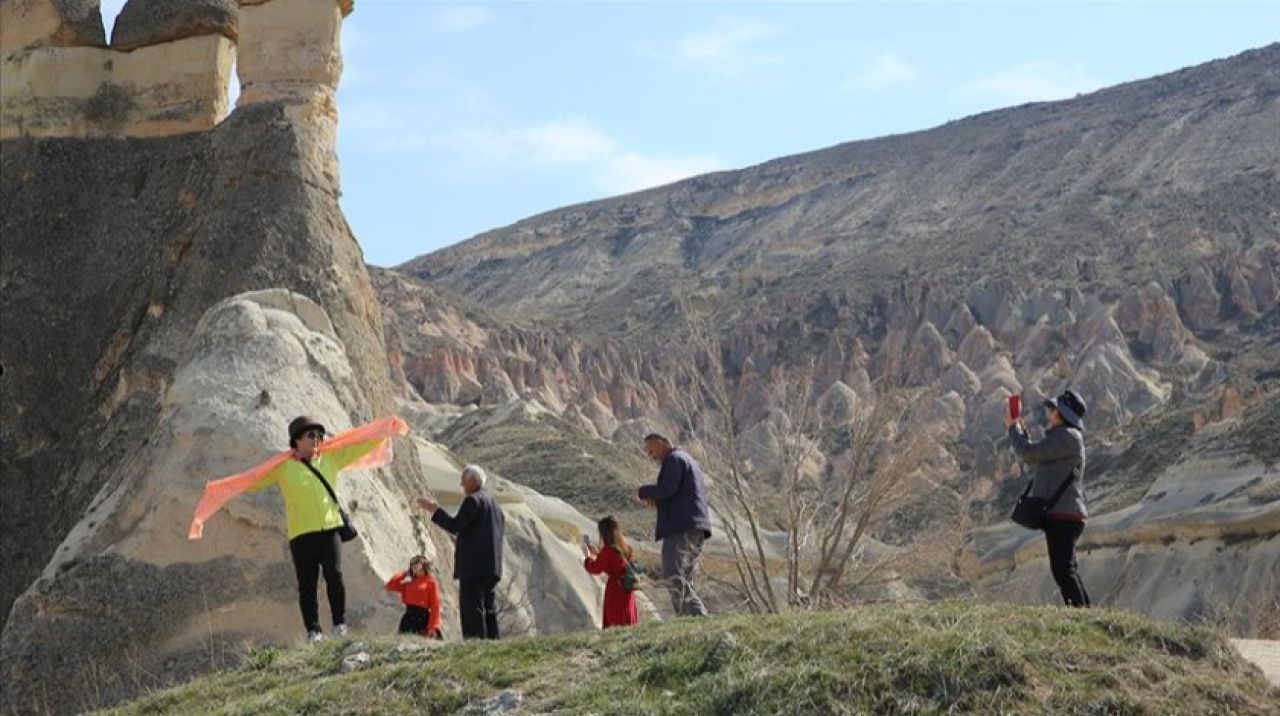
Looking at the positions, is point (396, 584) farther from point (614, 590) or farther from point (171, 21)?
point (171, 21)

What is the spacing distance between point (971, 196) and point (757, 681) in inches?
3472

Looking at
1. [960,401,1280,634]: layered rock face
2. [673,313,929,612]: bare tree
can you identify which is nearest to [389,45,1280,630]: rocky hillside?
[960,401,1280,634]: layered rock face

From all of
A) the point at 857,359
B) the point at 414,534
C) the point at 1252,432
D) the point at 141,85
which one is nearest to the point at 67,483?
the point at 414,534

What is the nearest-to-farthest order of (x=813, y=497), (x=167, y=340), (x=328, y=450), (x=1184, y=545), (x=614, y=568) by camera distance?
(x=328, y=450)
(x=614, y=568)
(x=167, y=340)
(x=813, y=497)
(x=1184, y=545)

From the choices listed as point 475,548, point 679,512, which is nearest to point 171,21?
point 475,548

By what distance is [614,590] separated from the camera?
35.9 ft

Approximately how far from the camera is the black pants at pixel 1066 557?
9320 millimetres

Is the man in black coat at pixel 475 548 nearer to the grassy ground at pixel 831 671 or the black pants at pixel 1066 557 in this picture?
the grassy ground at pixel 831 671

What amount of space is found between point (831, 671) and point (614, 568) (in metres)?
3.47

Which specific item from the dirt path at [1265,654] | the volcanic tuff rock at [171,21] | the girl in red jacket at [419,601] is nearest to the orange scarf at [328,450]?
the girl in red jacket at [419,601]

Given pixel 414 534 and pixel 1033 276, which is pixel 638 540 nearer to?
pixel 414 534

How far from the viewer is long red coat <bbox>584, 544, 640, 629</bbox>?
10805 mm

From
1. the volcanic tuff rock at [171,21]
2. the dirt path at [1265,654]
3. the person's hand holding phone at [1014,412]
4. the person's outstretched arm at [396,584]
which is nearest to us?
the dirt path at [1265,654]

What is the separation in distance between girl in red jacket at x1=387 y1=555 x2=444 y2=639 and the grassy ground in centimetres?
204
